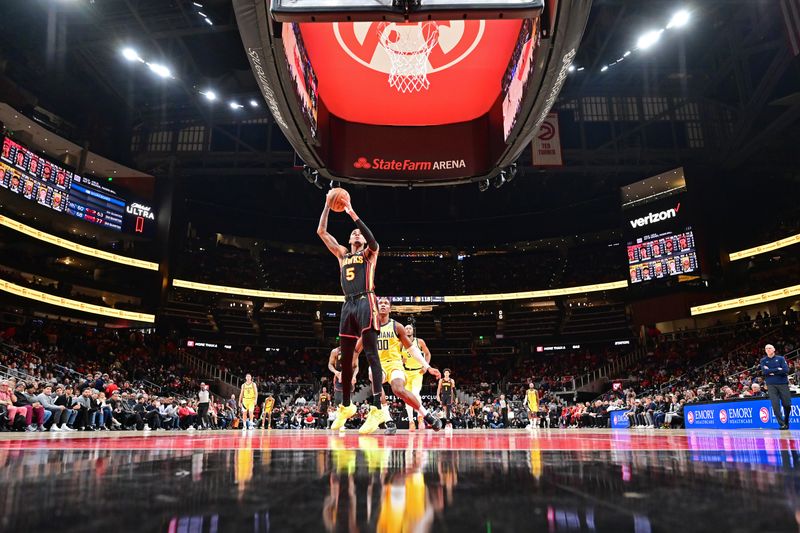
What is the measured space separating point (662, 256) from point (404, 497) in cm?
2687

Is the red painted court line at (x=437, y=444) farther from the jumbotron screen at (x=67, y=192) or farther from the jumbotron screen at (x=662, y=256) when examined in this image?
the jumbotron screen at (x=662, y=256)

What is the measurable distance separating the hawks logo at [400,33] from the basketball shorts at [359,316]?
415 cm

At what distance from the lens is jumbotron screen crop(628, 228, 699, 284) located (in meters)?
24.0

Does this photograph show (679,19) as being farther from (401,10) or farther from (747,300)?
(747,300)

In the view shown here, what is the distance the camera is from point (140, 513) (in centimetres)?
99

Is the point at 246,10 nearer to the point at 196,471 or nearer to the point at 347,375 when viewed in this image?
the point at 347,375

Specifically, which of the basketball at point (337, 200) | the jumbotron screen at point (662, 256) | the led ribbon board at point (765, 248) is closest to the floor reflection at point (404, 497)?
the basketball at point (337, 200)

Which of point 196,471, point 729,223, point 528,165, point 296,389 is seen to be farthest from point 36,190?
point 729,223

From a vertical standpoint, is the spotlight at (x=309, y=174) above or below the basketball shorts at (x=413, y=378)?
above

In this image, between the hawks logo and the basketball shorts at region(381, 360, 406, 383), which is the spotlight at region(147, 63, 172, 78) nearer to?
the hawks logo

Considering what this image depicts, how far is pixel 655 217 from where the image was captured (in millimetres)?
25500

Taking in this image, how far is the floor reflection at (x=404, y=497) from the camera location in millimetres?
892

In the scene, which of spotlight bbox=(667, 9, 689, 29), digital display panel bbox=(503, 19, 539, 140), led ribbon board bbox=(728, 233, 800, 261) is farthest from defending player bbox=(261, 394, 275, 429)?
led ribbon board bbox=(728, 233, 800, 261)

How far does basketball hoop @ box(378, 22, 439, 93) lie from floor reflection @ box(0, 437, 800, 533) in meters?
6.87
